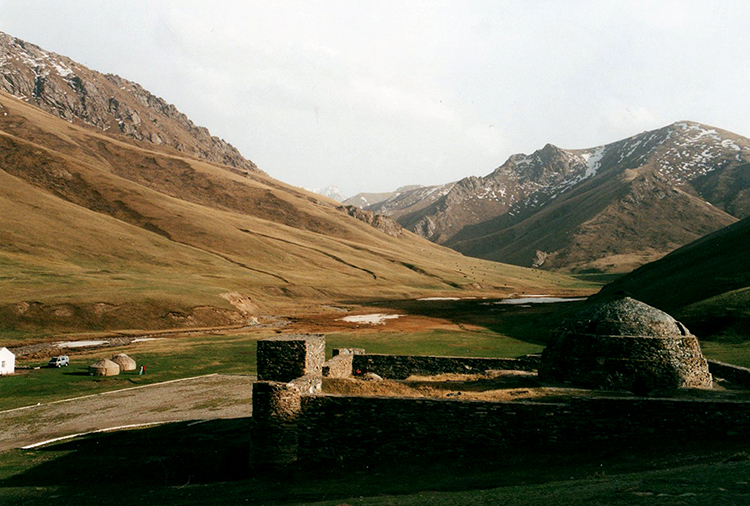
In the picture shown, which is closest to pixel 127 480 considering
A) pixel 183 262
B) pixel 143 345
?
pixel 143 345

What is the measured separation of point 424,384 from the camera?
2452cm

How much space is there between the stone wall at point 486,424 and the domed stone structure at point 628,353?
4.95 m

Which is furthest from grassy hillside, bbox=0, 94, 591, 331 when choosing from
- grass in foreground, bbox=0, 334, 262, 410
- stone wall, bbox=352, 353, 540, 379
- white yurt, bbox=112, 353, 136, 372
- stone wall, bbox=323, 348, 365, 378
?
stone wall, bbox=352, 353, 540, 379

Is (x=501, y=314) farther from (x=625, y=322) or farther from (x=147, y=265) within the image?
(x=147, y=265)

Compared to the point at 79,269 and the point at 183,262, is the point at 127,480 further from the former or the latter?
the point at 183,262

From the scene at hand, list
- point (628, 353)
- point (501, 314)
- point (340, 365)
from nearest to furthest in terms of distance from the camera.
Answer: point (628, 353), point (340, 365), point (501, 314)

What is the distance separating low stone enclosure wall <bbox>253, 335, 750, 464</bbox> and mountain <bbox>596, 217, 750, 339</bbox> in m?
18.1

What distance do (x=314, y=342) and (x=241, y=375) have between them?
77.3 ft

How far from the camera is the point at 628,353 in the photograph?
71.3 ft

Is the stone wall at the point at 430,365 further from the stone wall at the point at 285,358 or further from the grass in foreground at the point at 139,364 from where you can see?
the grass in foreground at the point at 139,364

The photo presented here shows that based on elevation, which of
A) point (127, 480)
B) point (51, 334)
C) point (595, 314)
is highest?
point (595, 314)

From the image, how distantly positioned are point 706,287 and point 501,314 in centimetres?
3883

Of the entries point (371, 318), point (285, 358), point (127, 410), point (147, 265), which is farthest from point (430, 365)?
point (147, 265)

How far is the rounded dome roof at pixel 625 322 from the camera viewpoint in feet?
73.3
